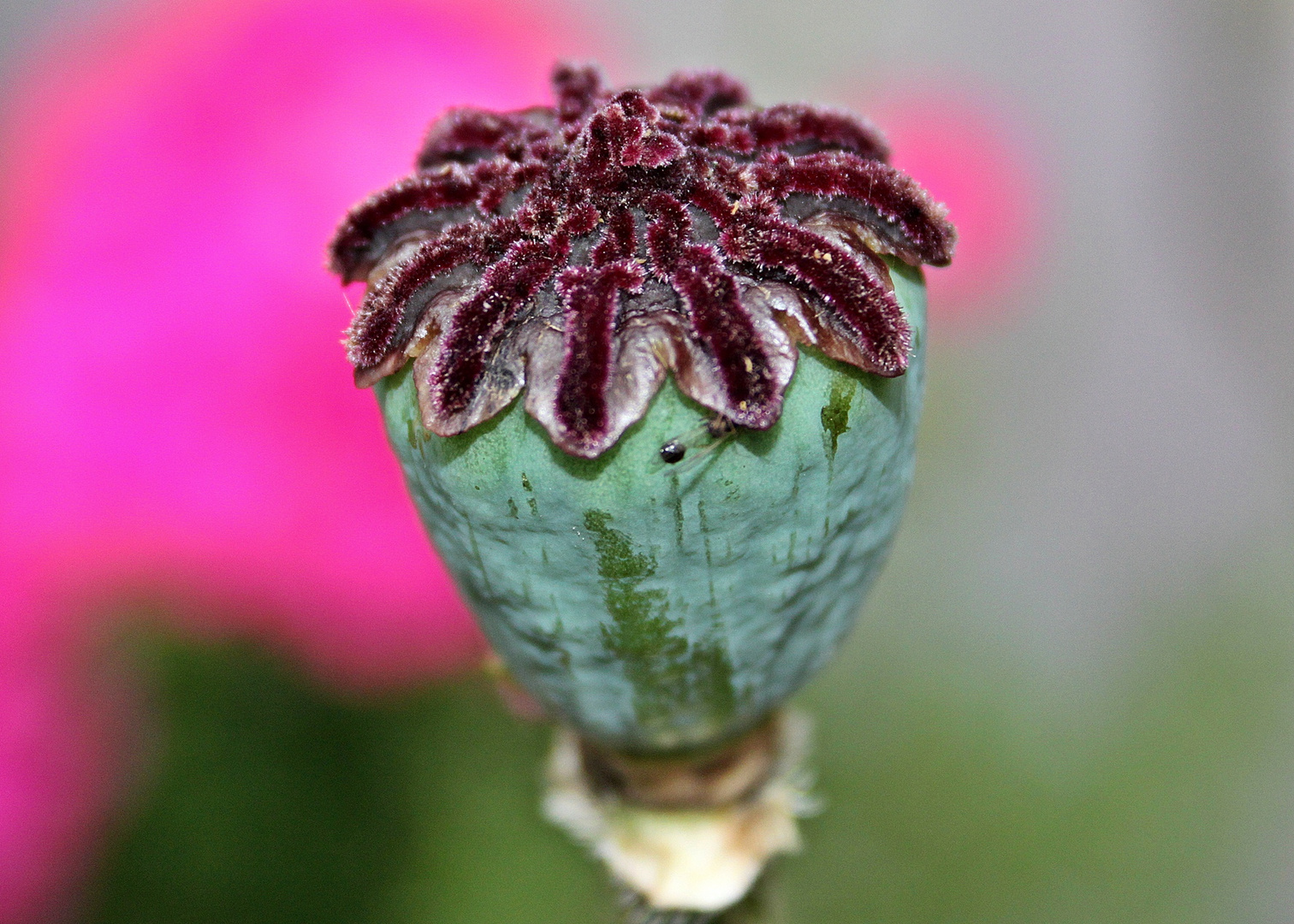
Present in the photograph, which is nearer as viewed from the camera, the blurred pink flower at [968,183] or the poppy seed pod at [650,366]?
the poppy seed pod at [650,366]

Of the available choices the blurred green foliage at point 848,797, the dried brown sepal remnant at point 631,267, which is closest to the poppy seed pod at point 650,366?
the dried brown sepal remnant at point 631,267

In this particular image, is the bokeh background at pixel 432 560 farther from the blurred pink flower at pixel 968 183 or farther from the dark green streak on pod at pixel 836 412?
the dark green streak on pod at pixel 836 412

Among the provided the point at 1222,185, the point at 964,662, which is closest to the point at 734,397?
the point at 964,662

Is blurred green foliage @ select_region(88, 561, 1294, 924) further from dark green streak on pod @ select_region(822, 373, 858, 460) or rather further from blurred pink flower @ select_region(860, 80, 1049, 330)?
dark green streak on pod @ select_region(822, 373, 858, 460)

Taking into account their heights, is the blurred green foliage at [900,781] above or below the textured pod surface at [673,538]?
below

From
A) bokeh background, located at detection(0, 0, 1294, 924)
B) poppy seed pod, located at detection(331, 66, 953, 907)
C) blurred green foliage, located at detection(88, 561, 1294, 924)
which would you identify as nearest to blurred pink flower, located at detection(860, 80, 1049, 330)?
bokeh background, located at detection(0, 0, 1294, 924)

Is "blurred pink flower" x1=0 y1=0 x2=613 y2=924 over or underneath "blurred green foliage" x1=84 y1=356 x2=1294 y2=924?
over
